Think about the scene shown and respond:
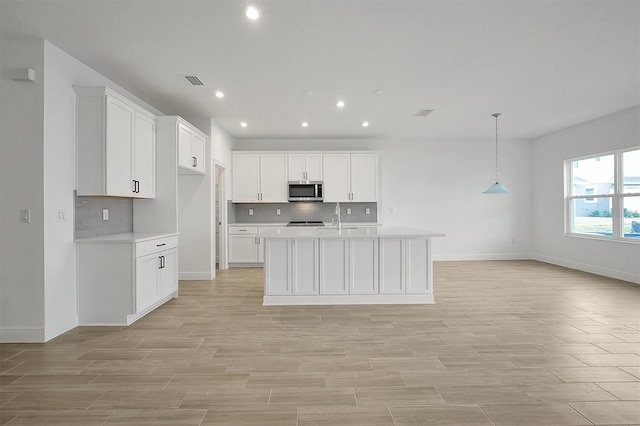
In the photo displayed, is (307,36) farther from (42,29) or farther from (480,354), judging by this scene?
(480,354)

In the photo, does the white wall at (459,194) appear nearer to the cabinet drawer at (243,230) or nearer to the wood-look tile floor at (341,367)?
the cabinet drawer at (243,230)

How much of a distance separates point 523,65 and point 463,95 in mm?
1130

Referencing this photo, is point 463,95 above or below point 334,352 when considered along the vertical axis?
above

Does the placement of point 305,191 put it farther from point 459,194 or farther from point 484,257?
point 484,257

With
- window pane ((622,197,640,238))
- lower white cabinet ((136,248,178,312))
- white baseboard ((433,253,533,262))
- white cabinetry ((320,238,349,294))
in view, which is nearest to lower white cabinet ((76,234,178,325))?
lower white cabinet ((136,248,178,312))

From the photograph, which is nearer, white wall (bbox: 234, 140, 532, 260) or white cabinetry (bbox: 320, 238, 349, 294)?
white cabinetry (bbox: 320, 238, 349, 294)

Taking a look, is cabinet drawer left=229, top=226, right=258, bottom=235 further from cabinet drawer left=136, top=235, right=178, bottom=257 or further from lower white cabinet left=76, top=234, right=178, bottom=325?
lower white cabinet left=76, top=234, right=178, bottom=325

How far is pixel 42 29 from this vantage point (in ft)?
10.5

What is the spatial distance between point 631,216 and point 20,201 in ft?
27.6

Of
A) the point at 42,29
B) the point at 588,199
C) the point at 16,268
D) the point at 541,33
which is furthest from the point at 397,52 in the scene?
the point at 588,199

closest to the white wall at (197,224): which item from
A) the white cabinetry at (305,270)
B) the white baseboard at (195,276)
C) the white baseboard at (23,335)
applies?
the white baseboard at (195,276)

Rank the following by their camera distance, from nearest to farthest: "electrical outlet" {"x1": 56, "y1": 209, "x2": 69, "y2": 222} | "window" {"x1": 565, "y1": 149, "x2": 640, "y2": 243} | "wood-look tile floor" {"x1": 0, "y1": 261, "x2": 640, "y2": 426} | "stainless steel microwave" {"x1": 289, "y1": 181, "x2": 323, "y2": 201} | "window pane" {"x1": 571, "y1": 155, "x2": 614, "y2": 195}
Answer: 1. "wood-look tile floor" {"x1": 0, "y1": 261, "x2": 640, "y2": 426}
2. "electrical outlet" {"x1": 56, "y1": 209, "x2": 69, "y2": 222}
3. "window" {"x1": 565, "y1": 149, "x2": 640, "y2": 243}
4. "window pane" {"x1": 571, "y1": 155, "x2": 614, "y2": 195}
5. "stainless steel microwave" {"x1": 289, "y1": 181, "x2": 323, "y2": 201}

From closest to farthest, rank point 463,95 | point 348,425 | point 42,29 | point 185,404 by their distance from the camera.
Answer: point 348,425 → point 185,404 → point 42,29 → point 463,95

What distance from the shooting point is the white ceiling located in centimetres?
292
